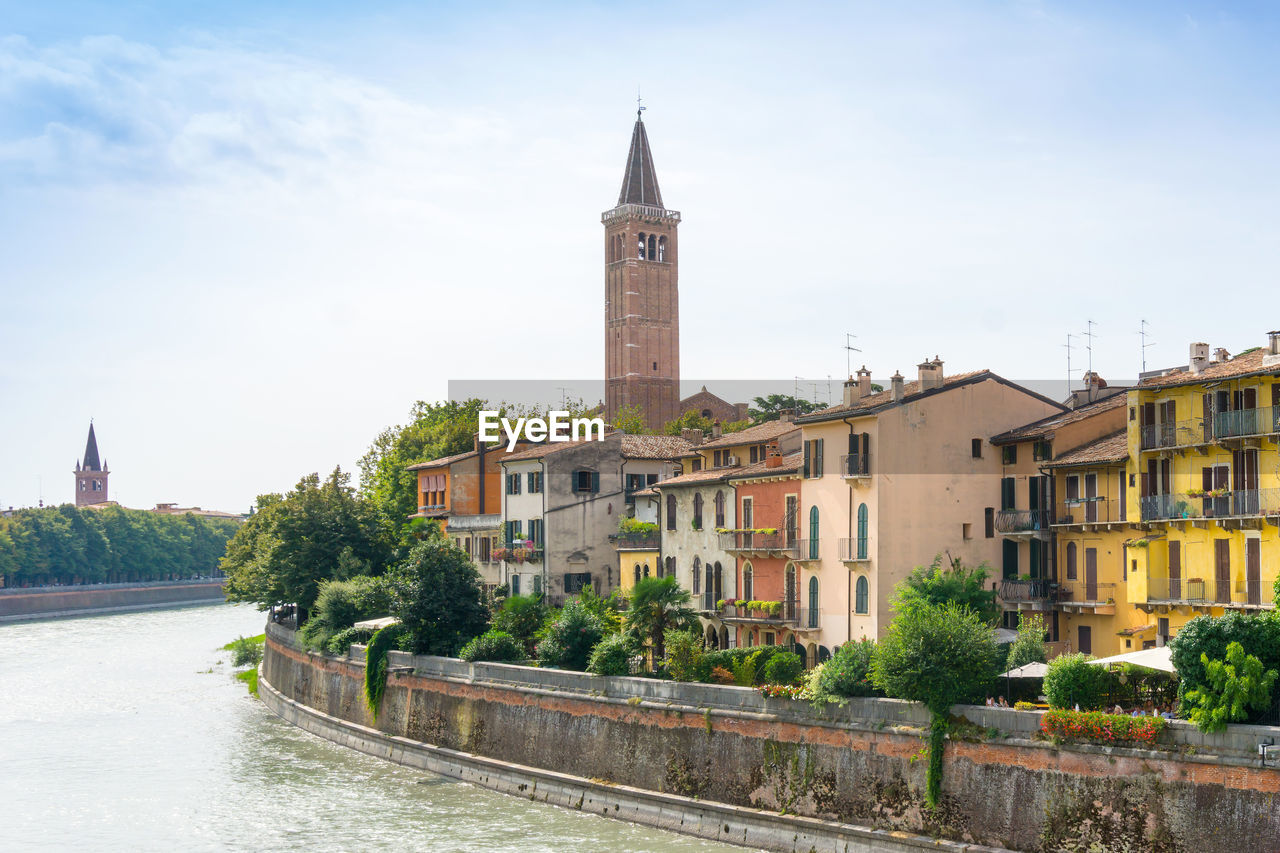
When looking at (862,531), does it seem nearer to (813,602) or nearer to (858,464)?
(858,464)

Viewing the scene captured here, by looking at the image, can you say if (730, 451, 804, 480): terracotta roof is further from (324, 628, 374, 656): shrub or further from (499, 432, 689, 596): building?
(324, 628, 374, 656): shrub

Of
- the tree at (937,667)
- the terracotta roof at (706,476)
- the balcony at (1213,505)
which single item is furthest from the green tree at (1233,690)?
the terracotta roof at (706,476)

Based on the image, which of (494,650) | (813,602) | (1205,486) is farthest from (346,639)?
(1205,486)

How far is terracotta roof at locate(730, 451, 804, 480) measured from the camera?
150 feet

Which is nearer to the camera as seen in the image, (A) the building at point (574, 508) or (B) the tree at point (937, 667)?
(B) the tree at point (937, 667)

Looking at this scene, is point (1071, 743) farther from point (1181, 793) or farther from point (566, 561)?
point (566, 561)

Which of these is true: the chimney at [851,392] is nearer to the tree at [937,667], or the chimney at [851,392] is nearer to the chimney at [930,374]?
the chimney at [930,374]

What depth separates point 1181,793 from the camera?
25.1 meters

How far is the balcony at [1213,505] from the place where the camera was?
32.7m

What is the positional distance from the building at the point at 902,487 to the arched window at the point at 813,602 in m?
0.27

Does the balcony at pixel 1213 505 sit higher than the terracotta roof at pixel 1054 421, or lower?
lower

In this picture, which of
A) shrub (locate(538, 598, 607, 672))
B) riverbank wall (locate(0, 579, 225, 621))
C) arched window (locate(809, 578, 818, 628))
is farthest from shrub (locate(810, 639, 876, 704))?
riverbank wall (locate(0, 579, 225, 621))

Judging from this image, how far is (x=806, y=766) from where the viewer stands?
3222 cm

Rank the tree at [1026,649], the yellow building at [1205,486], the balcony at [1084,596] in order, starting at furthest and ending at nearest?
the balcony at [1084,596]
the yellow building at [1205,486]
the tree at [1026,649]
